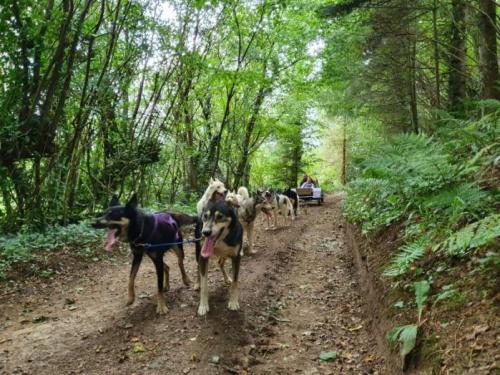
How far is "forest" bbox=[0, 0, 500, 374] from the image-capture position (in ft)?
12.7

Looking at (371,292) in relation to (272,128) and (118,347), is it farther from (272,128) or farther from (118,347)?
(272,128)

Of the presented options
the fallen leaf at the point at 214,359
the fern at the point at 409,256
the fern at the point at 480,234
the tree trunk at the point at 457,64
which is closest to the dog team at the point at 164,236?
the fallen leaf at the point at 214,359

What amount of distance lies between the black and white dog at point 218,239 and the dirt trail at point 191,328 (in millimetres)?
254

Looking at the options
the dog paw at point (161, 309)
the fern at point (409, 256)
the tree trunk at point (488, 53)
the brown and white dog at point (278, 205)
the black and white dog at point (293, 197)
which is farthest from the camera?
the black and white dog at point (293, 197)

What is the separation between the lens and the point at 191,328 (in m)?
5.00

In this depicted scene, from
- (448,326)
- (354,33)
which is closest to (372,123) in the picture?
(354,33)

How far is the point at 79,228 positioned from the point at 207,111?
418 inches

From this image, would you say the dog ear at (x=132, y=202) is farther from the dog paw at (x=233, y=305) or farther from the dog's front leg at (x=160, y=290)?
the dog paw at (x=233, y=305)

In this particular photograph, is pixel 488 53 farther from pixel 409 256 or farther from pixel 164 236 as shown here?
pixel 164 236

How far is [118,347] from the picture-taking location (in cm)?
461

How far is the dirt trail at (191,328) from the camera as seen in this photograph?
168 inches

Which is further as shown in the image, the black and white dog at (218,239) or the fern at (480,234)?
the black and white dog at (218,239)

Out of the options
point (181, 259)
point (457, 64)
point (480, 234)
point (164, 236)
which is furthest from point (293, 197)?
point (480, 234)

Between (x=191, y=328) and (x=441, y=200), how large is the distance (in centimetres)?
342
